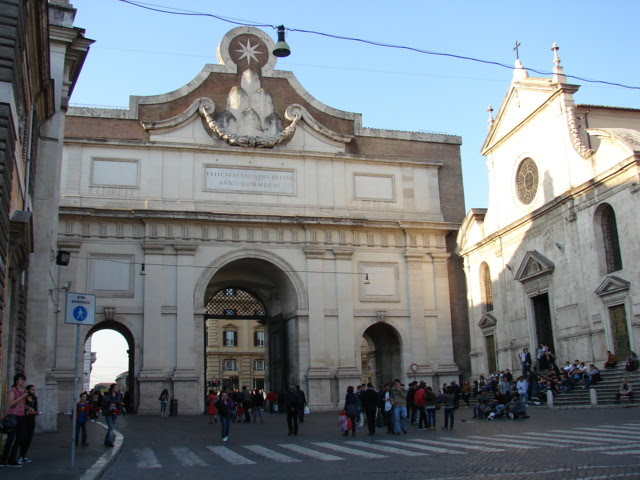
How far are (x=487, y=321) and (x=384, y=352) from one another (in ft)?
19.4

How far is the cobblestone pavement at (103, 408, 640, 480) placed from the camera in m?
10.4

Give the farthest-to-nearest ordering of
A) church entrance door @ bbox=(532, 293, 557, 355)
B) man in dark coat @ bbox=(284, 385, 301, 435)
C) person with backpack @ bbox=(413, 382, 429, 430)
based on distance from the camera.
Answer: church entrance door @ bbox=(532, 293, 557, 355) → person with backpack @ bbox=(413, 382, 429, 430) → man in dark coat @ bbox=(284, 385, 301, 435)

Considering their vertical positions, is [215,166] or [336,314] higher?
[215,166]

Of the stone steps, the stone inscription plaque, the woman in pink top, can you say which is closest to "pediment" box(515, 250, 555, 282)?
the stone steps

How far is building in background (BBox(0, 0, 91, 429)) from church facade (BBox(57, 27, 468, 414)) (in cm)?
1068

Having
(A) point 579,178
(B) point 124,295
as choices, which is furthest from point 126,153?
(A) point 579,178

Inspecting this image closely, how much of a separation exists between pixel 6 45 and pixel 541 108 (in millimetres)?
22649

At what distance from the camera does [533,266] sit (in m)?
29.6

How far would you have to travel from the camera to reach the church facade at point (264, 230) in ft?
104

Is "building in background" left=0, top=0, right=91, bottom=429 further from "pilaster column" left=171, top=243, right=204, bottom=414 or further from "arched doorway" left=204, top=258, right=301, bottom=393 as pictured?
"arched doorway" left=204, top=258, right=301, bottom=393

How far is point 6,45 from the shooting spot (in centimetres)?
1190

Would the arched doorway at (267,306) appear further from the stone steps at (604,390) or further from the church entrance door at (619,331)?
the church entrance door at (619,331)

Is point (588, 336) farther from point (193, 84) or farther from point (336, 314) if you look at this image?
point (193, 84)

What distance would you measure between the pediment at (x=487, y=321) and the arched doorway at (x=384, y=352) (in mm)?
3992
